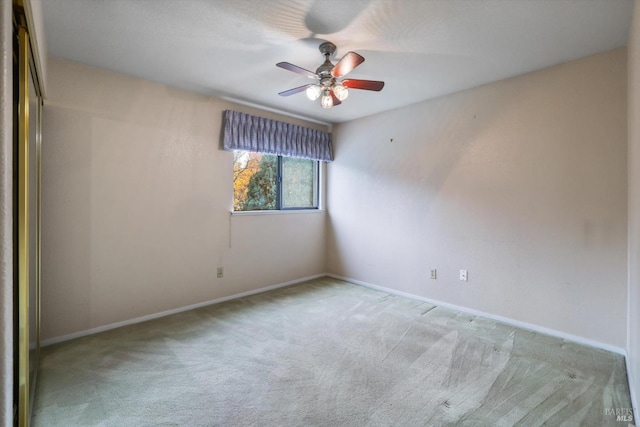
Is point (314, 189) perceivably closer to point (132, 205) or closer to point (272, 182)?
point (272, 182)

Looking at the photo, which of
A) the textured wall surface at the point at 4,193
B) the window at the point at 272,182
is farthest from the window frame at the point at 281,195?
the textured wall surface at the point at 4,193

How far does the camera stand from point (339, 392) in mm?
1953

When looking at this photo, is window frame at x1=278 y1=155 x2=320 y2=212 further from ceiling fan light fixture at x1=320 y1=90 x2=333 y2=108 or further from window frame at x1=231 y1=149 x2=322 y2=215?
ceiling fan light fixture at x1=320 y1=90 x2=333 y2=108

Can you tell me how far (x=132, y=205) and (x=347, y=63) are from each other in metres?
2.40

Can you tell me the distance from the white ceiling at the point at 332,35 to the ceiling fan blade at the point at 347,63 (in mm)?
248

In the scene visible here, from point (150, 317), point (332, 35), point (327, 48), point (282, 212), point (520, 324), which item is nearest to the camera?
point (332, 35)

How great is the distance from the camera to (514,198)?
295 cm

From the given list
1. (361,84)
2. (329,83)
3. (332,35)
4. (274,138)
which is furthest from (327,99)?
(274,138)

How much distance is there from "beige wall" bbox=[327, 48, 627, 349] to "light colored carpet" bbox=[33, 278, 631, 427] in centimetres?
40

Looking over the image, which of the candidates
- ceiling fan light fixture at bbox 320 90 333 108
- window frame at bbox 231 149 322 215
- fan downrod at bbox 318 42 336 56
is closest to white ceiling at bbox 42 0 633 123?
fan downrod at bbox 318 42 336 56

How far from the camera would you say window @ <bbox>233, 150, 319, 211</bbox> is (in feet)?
12.8

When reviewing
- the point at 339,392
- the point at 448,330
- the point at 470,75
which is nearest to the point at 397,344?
the point at 448,330

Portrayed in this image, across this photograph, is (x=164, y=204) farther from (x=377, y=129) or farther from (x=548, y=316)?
(x=548, y=316)

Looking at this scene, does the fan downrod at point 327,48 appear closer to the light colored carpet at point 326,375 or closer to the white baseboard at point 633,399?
the light colored carpet at point 326,375
